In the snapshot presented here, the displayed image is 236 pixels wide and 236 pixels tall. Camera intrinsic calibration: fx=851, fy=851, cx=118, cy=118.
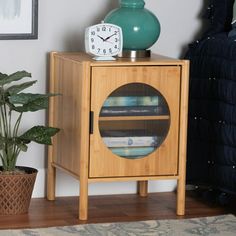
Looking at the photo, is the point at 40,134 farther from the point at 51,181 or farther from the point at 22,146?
the point at 51,181

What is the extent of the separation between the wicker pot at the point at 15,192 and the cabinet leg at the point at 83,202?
0.78 ft

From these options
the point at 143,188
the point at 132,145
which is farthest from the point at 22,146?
the point at 143,188

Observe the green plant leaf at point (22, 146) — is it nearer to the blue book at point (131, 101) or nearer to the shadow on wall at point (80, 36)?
the blue book at point (131, 101)

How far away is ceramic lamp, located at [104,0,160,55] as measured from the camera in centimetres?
348

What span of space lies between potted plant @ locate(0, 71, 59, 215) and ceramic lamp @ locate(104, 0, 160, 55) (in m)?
0.41

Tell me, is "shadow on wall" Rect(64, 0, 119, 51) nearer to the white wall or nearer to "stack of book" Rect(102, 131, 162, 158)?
the white wall

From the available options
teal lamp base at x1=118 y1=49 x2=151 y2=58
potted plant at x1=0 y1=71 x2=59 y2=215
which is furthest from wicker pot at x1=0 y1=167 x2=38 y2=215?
teal lamp base at x1=118 y1=49 x2=151 y2=58

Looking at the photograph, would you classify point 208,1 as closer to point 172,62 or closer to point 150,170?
point 172,62

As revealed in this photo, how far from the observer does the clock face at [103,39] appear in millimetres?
3371

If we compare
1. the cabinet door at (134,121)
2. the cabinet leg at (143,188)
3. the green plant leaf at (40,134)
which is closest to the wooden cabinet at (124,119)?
the cabinet door at (134,121)

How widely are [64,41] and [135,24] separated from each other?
16.1 inches

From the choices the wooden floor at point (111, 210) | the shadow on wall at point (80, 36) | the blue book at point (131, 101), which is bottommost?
the wooden floor at point (111, 210)

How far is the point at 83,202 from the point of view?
3.38 m

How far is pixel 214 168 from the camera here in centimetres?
365
